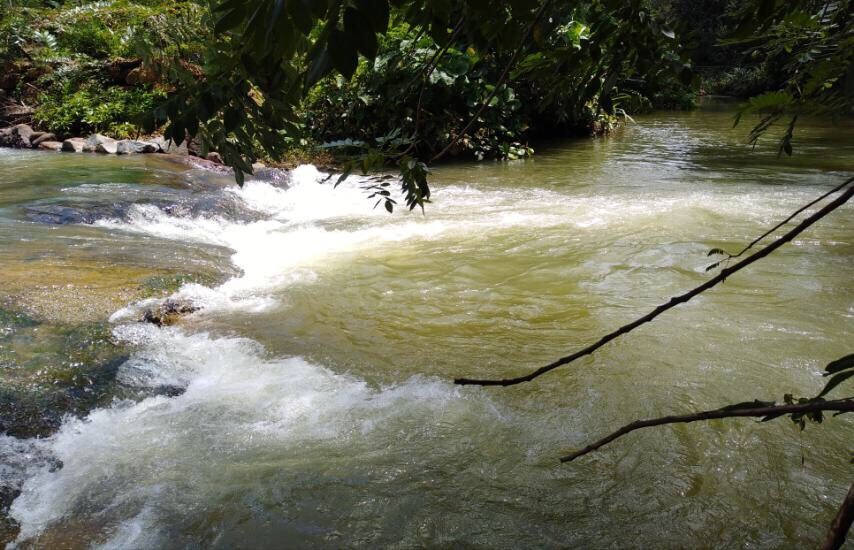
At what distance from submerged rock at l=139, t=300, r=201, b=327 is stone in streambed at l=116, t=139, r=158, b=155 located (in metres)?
8.07

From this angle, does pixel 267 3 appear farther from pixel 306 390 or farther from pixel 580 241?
pixel 580 241

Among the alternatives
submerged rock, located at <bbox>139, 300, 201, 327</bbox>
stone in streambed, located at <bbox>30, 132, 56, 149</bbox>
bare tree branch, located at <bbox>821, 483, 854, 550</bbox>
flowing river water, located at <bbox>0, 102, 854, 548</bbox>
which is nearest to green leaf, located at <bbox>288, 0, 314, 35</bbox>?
bare tree branch, located at <bbox>821, 483, 854, 550</bbox>

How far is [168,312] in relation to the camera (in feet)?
14.3

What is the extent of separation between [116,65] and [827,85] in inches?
612

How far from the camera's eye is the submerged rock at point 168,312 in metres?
4.20

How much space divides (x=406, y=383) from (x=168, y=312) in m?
2.00

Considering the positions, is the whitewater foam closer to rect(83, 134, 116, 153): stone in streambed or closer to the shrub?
rect(83, 134, 116, 153): stone in streambed

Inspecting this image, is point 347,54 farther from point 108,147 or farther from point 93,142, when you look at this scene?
point 93,142

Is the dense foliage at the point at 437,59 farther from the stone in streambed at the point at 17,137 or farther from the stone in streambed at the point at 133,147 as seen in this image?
the stone in streambed at the point at 17,137

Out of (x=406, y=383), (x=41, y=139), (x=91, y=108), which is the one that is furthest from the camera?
(x=91, y=108)

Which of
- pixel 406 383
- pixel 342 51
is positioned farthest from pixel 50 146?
pixel 342 51

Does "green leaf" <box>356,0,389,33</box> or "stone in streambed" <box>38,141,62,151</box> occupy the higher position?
"green leaf" <box>356,0,389,33</box>

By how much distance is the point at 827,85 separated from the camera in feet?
7.46

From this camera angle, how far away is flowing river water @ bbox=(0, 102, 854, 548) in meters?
2.44
